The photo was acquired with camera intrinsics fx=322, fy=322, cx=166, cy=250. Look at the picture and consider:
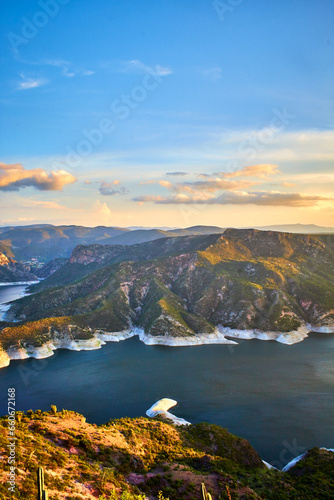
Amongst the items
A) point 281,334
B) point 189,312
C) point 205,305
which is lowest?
point 281,334

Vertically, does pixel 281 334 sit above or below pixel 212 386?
above

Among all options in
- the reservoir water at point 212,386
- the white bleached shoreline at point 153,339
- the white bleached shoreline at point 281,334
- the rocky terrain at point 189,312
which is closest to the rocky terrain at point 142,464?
the reservoir water at point 212,386

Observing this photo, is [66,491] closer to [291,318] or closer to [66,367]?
[66,367]

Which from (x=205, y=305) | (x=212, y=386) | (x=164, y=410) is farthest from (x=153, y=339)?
(x=164, y=410)

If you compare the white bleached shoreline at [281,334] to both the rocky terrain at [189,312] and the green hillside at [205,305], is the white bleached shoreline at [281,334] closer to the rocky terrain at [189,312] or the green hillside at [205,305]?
the rocky terrain at [189,312]

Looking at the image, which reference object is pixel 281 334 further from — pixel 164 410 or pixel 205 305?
pixel 164 410

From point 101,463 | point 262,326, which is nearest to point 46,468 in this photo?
point 101,463

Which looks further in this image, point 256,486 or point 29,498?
point 256,486
